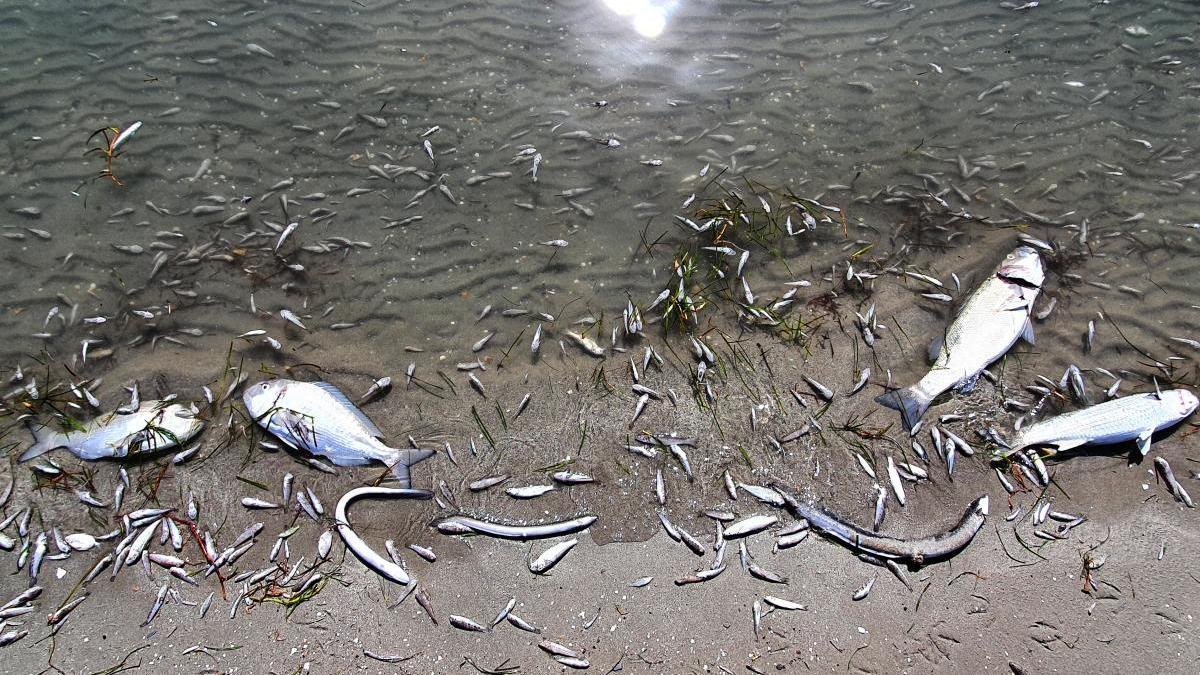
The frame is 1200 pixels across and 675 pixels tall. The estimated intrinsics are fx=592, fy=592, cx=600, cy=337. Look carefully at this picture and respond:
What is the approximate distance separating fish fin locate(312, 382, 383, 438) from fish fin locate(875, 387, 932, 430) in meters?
3.96

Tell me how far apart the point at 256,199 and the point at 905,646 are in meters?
6.15

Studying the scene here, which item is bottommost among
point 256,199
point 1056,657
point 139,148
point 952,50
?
point 1056,657

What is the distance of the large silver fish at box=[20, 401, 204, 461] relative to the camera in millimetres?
4488

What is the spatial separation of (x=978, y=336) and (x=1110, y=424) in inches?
43.5

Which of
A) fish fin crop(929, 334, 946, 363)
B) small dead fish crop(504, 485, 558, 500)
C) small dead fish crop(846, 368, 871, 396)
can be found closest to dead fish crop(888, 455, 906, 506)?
small dead fish crop(846, 368, 871, 396)

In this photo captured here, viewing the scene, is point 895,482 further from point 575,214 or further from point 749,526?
point 575,214

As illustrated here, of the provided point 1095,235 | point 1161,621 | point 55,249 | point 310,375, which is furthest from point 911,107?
point 55,249

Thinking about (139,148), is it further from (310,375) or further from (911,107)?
(911,107)

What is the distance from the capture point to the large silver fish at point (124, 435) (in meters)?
4.49

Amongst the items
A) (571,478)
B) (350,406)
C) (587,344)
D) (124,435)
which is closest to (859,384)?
(587,344)

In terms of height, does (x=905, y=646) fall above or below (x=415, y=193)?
below

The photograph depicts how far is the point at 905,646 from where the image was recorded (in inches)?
153

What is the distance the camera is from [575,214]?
527 cm

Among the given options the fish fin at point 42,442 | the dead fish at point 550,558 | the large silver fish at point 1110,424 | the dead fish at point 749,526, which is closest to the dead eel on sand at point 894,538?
the dead fish at point 749,526
